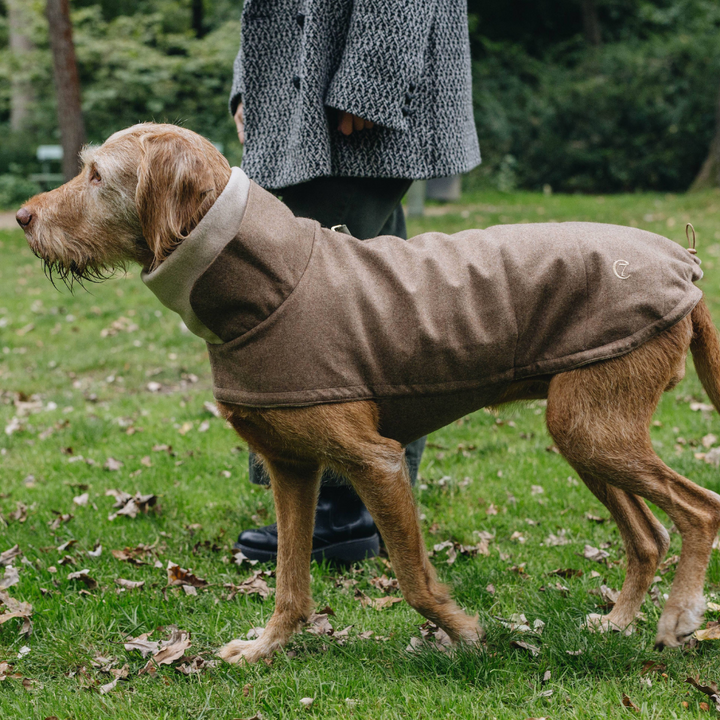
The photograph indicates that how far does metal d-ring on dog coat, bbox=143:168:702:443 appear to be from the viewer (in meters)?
2.35

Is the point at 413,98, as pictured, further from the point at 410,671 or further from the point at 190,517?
the point at 190,517

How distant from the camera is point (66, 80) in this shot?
13125mm

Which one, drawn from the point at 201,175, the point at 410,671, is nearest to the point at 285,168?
the point at 201,175

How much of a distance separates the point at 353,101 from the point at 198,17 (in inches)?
1040

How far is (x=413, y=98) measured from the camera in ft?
9.73

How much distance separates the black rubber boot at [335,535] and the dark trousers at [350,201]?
1.61 ft

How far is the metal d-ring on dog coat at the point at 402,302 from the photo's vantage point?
92.6 inches

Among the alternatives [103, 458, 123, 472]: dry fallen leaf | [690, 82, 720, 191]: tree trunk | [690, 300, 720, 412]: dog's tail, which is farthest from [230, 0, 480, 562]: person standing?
[690, 82, 720, 191]: tree trunk

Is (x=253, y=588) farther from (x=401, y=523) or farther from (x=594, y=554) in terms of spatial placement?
(x=594, y=554)

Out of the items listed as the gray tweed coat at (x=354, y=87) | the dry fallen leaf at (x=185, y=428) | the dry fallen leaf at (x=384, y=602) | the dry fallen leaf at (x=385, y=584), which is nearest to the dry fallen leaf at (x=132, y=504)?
the dry fallen leaf at (x=185, y=428)

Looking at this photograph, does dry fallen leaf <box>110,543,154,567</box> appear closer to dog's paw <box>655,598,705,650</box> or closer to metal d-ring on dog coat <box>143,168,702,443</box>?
metal d-ring on dog coat <box>143,168,702,443</box>

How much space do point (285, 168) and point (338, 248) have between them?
0.73 meters

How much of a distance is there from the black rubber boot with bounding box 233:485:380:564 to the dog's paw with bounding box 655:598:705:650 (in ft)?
4.56

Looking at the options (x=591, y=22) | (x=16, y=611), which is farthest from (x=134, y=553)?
(x=591, y=22)
